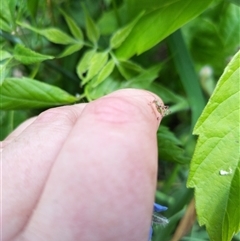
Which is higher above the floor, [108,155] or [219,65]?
[108,155]

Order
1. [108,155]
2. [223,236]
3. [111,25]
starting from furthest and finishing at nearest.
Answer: [111,25] → [223,236] → [108,155]

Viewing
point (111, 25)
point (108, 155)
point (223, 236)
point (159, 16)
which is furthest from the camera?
point (111, 25)

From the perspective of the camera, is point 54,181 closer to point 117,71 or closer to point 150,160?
point 150,160

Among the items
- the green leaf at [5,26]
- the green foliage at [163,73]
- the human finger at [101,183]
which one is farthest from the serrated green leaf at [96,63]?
the human finger at [101,183]

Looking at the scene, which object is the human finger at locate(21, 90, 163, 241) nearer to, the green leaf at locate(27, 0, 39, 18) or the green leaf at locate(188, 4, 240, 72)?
the green leaf at locate(27, 0, 39, 18)

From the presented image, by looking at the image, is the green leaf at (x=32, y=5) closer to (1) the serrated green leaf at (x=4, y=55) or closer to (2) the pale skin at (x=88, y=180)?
(1) the serrated green leaf at (x=4, y=55)

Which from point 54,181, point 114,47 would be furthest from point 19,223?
point 114,47

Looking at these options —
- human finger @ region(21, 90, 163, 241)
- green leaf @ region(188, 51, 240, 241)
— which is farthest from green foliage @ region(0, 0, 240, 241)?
human finger @ region(21, 90, 163, 241)

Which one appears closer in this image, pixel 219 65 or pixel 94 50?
pixel 94 50
